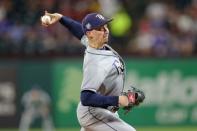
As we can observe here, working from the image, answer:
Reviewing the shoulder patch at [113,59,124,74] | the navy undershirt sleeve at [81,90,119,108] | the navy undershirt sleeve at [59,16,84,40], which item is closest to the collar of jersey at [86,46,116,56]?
the shoulder patch at [113,59,124,74]

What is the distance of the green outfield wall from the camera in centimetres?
1650

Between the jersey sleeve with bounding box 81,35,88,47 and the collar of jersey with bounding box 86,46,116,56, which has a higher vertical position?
the jersey sleeve with bounding box 81,35,88,47

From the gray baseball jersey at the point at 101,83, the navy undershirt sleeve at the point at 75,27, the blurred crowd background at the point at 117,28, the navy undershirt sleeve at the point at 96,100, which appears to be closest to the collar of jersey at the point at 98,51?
the gray baseball jersey at the point at 101,83

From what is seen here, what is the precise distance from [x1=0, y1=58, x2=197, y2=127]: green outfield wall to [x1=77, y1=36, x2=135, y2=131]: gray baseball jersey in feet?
25.5

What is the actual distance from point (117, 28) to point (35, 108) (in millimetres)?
2791

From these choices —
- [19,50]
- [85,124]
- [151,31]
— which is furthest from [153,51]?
[85,124]

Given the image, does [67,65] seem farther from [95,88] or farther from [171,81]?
[95,88]

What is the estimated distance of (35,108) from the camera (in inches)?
645

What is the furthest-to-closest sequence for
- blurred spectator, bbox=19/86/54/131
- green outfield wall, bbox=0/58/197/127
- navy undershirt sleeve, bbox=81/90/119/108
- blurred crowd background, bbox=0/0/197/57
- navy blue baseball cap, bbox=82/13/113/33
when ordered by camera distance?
1. blurred crowd background, bbox=0/0/197/57
2. green outfield wall, bbox=0/58/197/127
3. blurred spectator, bbox=19/86/54/131
4. navy blue baseball cap, bbox=82/13/113/33
5. navy undershirt sleeve, bbox=81/90/119/108

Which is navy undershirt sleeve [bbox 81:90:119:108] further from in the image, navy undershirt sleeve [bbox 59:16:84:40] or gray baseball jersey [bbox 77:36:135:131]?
navy undershirt sleeve [bbox 59:16:84:40]

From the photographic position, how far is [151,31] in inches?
685

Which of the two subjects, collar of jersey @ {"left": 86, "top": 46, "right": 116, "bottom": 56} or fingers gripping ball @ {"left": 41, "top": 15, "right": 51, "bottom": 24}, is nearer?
collar of jersey @ {"left": 86, "top": 46, "right": 116, "bottom": 56}

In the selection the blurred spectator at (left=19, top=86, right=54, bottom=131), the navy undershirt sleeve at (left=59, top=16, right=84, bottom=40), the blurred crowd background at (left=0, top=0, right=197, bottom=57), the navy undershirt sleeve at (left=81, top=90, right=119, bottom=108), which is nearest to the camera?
the navy undershirt sleeve at (left=81, top=90, right=119, bottom=108)

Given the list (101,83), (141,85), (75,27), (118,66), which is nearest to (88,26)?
(118,66)
